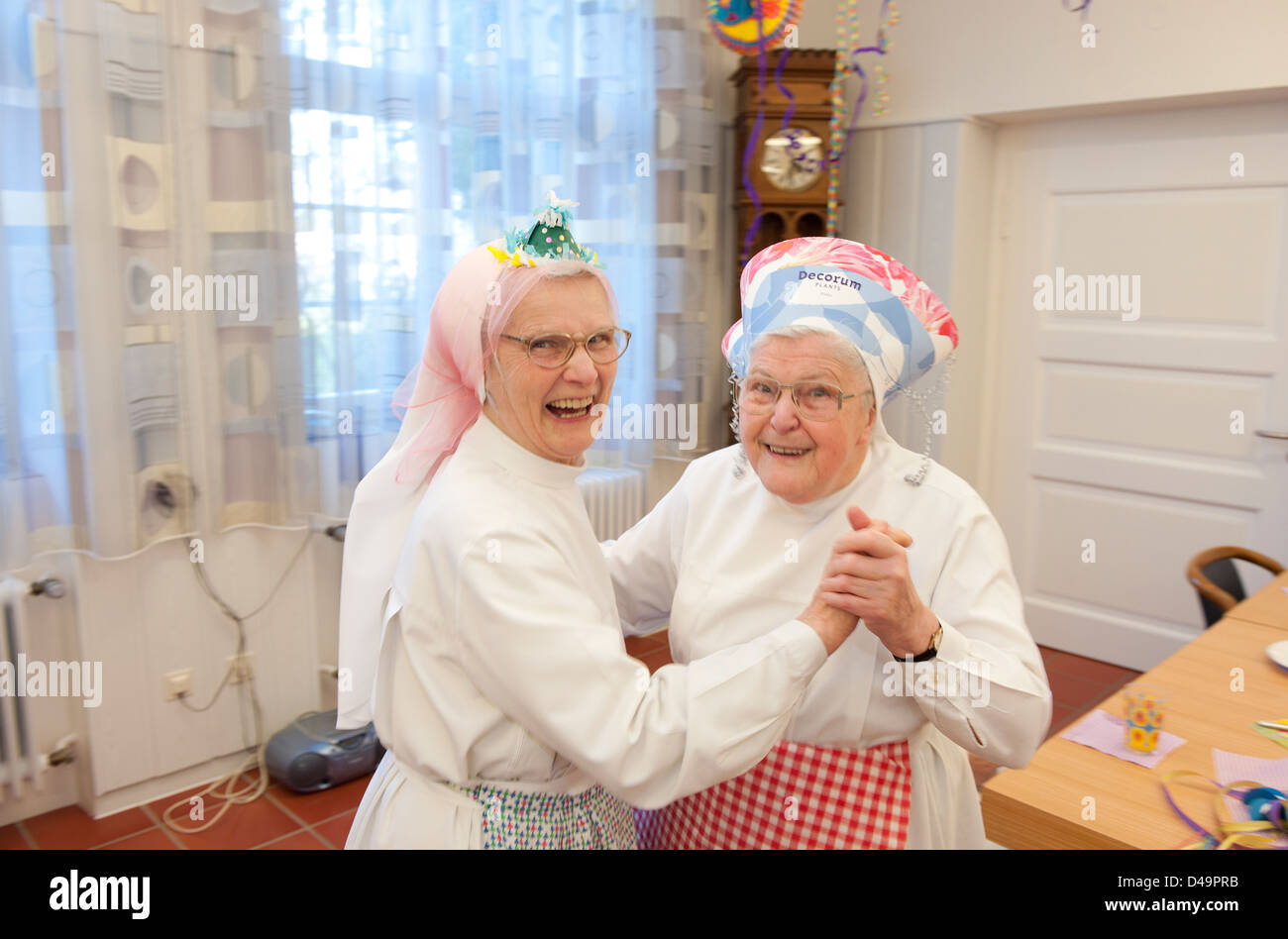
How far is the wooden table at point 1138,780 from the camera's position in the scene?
1.38 m

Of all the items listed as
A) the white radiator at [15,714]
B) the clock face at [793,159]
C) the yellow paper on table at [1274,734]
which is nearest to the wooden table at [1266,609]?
the yellow paper on table at [1274,734]

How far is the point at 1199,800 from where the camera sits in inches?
57.2

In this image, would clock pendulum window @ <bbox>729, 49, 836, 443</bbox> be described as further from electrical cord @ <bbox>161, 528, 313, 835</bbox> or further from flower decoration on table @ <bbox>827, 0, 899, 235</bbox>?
electrical cord @ <bbox>161, 528, 313, 835</bbox>

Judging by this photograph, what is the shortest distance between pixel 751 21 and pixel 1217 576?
103 inches

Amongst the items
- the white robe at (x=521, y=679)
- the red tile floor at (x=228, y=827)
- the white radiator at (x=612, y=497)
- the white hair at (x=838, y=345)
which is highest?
the white hair at (x=838, y=345)

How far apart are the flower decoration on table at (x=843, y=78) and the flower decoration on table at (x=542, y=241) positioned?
2.94m

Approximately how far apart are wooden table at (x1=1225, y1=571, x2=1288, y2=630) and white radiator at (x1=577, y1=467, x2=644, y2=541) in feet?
7.39

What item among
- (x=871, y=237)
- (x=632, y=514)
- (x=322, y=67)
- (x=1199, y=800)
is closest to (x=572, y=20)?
(x=322, y=67)

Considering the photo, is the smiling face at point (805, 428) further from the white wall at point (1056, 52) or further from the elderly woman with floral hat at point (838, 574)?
the white wall at point (1056, 52)

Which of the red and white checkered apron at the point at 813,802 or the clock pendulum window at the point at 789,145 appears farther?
the clock pendulum window at the point at 789,145

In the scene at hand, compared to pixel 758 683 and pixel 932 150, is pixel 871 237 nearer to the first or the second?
pixel 932 150

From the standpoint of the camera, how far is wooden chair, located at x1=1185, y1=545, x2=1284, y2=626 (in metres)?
2.61

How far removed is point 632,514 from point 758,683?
2938mm

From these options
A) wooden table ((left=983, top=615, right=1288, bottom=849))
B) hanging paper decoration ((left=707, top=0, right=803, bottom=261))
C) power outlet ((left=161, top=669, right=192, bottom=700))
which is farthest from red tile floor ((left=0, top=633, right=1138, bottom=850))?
hanging paper decoration ((left=707, top=0, right=803, bottom=261))
